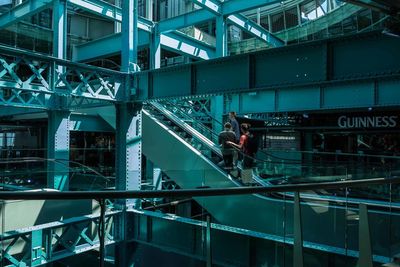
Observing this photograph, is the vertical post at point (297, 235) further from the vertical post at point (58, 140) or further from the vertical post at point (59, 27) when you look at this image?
the vertical post at point (59, 27)

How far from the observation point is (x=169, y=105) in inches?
742

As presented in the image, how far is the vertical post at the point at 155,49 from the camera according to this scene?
20180 mm

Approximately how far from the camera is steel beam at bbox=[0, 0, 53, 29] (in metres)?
20.1

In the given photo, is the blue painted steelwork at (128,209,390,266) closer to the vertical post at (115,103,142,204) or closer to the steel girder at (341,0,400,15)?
the vertical post at (115,103,142,204)

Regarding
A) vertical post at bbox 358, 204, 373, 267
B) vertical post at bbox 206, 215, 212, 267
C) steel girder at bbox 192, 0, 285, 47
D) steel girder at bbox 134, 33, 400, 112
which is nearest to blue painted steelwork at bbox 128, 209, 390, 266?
vertical post at bbox 206, 215, 212, 267

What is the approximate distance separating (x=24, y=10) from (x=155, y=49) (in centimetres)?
804

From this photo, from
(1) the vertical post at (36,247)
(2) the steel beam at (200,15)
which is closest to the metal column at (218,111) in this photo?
(2) the steel beam at (200,15)

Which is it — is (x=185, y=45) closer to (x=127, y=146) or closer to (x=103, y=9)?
(x=103, y=9)

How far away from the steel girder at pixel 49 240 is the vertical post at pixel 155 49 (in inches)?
391

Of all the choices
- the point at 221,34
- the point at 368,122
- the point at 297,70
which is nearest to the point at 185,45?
the point at 221,34

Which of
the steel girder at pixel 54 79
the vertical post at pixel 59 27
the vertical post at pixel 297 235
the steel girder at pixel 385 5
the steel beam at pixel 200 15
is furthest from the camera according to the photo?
the steel beam at pixel 200 15

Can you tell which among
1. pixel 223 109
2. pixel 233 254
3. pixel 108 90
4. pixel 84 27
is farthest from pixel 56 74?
pixel 84 27

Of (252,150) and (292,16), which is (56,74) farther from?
(292,16)

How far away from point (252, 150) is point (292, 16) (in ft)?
82.0
